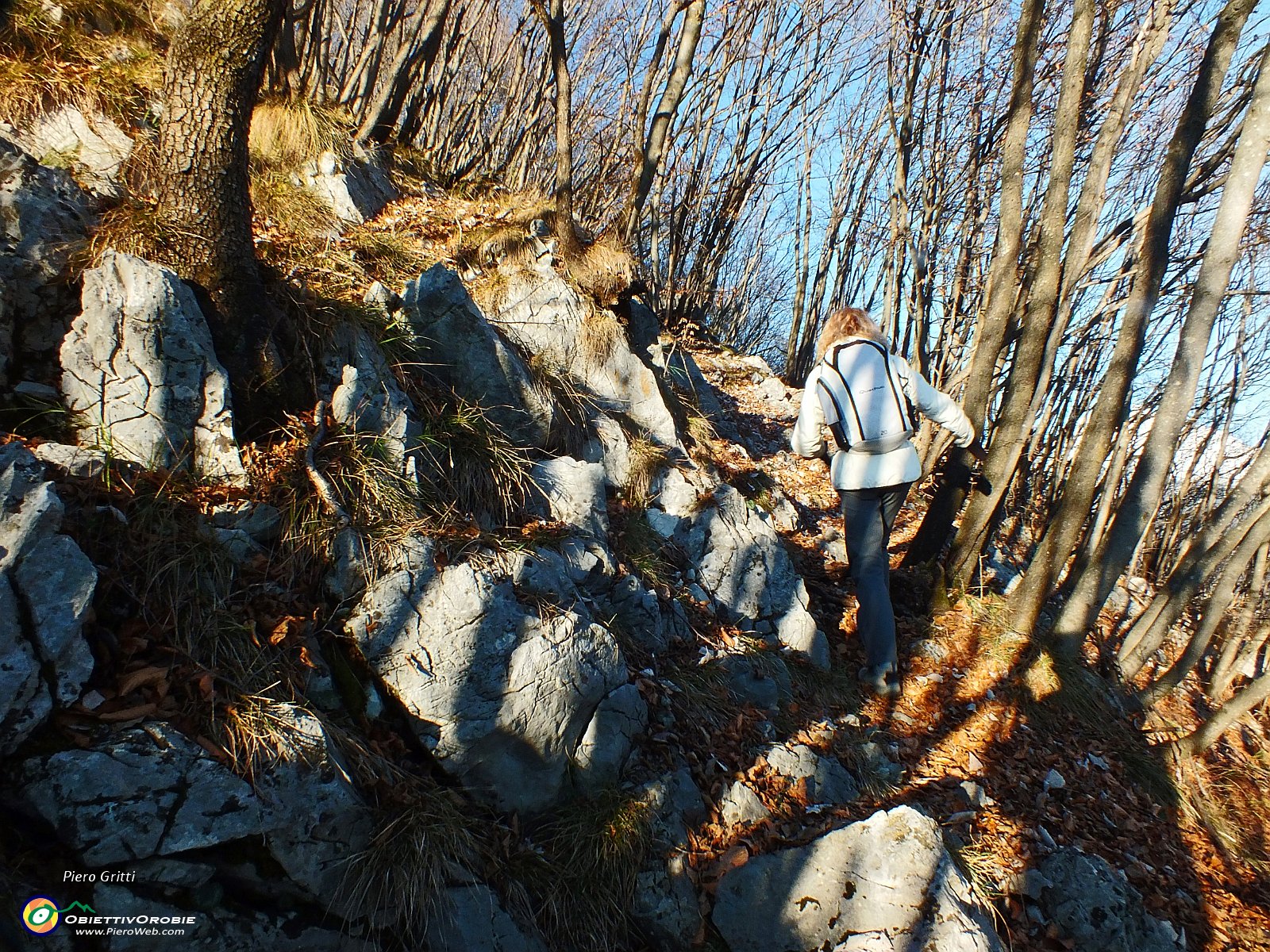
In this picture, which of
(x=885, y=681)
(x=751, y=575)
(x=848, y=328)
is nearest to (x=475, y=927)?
(x=751, y=575)

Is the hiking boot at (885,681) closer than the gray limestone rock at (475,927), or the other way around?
the gray limestone rock at (475,927)

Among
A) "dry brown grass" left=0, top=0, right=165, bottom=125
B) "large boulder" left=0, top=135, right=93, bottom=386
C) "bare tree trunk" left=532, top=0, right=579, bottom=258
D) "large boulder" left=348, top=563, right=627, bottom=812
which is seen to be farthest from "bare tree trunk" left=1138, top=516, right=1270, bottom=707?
"dry brown grass" left=0, top=0, right=165, bottom=125

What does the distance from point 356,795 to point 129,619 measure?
1058mm

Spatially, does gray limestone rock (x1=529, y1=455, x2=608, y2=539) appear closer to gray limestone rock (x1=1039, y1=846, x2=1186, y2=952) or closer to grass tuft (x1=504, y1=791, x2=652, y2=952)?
grass tuft (x1=504, y1=791, x2=652, y2=952)

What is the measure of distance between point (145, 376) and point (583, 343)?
314 centimetres

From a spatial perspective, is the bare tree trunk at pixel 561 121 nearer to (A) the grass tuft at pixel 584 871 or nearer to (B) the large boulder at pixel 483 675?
(B) the large boulder at pixel 483 675

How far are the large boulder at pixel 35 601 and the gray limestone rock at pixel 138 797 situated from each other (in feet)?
0.57

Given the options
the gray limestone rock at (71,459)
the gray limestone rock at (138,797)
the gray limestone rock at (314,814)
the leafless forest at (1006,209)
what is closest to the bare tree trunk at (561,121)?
the leafless forest at (1006,209)

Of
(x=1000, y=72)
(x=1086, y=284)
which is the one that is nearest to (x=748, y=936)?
(x=1086, y=284)

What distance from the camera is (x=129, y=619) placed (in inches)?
95.1

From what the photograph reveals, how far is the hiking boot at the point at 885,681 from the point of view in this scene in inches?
168

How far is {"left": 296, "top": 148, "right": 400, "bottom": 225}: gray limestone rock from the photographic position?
5305mm

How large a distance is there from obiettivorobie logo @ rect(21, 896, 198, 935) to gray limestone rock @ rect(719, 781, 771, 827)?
2.16 meters

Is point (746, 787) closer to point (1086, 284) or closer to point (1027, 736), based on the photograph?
point (1027, 736)
